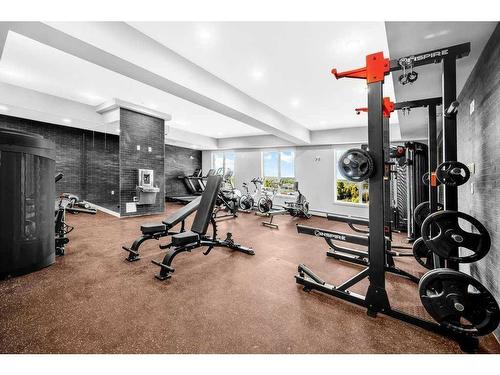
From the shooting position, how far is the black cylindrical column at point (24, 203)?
2441mm

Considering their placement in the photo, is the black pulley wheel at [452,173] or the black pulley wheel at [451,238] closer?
the black pulley wheel at [451,238]

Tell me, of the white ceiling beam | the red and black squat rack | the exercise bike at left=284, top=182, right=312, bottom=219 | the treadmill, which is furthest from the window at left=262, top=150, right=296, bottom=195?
the red and black squat rack

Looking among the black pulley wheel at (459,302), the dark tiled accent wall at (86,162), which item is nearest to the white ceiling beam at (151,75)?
the black pulley wheel at (459,302)

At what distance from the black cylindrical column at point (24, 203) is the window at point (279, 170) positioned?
6.97m

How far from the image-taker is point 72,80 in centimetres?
464

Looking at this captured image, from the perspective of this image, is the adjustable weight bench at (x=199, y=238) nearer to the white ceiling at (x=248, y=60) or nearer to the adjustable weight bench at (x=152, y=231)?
the adjustable weight bench at (x=152, y=231)

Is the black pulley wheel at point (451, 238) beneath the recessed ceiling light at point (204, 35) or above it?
beneath

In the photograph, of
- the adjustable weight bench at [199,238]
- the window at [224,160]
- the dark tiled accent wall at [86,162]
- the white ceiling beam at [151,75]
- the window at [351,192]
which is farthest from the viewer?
the window at [224,160]

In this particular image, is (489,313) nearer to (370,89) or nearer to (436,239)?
(436,239)

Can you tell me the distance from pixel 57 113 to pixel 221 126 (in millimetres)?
4753

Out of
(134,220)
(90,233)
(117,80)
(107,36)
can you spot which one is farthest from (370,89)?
(134,220)

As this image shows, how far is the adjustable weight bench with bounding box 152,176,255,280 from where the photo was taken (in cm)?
263

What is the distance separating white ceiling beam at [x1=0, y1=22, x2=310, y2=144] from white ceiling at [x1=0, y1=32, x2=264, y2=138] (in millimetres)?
1482
